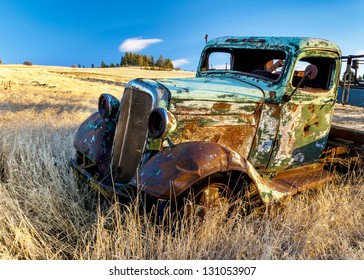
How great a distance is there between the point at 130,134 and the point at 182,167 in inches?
38.1

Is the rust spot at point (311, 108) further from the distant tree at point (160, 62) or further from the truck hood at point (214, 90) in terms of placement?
the distant tree at point (160, 62)

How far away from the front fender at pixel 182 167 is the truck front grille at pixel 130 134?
0.51 meters

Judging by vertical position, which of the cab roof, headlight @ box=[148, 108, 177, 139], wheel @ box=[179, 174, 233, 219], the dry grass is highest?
the cab roof

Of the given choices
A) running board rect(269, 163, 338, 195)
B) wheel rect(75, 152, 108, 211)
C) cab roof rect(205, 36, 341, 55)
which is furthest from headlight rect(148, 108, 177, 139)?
cab roof rect(205, 36, 341, 55)

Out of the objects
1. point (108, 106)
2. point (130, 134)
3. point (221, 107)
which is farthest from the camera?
point (108, 106)

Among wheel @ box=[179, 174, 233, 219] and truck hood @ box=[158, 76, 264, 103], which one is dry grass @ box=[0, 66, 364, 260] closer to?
wheel @ box=[179, 174, 233, 219]

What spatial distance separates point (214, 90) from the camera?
3283mm

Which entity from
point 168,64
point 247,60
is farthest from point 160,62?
→ point 247,60

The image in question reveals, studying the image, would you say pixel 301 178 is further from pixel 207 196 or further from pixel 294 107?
pixel 207 196

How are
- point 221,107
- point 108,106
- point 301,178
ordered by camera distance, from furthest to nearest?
point 301,178 → point 108,106 → point 221,107

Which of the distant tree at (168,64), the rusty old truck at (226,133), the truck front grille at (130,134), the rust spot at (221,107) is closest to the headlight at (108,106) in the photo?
the rusty old truck at (226,133)

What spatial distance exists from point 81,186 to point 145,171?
5.32ft

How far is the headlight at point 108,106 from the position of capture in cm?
389

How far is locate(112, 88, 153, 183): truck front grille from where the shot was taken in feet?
10.6
